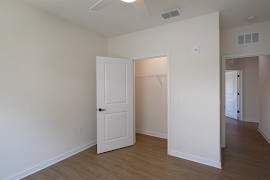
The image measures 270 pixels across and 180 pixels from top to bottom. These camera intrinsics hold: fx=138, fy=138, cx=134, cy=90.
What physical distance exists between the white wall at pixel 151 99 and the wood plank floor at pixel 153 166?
0.77 meters

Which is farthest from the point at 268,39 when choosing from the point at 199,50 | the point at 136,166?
the point at 136,166

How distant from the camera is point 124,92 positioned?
314 centimetres

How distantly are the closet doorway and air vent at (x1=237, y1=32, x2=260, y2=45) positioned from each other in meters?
1.58

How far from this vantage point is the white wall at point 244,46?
263 cm

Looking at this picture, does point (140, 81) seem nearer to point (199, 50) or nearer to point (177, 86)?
point (177, 86)

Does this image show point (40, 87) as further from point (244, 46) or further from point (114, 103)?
point (244, 46)

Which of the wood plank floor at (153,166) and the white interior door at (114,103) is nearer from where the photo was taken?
the wood plank floor at (153,166)

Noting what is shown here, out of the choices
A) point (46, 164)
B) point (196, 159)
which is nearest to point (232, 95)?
point (196, 159)

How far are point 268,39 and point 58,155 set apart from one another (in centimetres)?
448

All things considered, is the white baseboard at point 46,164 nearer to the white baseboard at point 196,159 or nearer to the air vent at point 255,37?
the white baseboard at point 196,159

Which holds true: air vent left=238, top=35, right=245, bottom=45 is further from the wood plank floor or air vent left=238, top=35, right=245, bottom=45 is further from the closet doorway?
the wood plank floor

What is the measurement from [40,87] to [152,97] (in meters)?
2.62

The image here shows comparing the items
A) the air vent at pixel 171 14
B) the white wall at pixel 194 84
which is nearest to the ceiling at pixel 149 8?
the air vent at pixel 171 14

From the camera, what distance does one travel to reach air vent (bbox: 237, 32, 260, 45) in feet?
8.85
